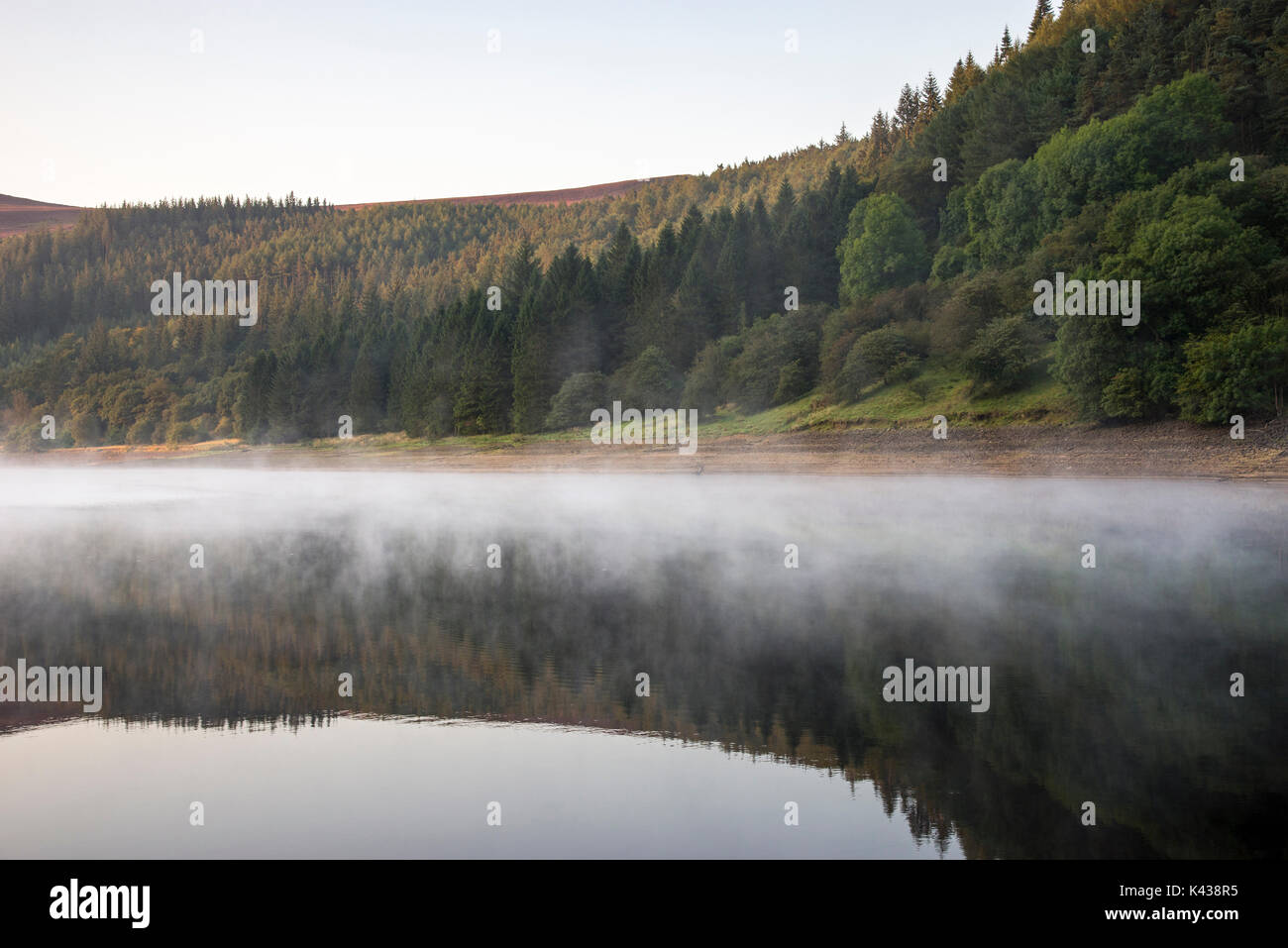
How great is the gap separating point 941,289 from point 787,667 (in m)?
76.4

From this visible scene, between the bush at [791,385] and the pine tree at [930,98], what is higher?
the pine tree at [930,98]

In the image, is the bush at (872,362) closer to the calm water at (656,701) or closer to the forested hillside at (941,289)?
the forested hillside at (941,289)

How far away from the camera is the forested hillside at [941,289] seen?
2153 inches

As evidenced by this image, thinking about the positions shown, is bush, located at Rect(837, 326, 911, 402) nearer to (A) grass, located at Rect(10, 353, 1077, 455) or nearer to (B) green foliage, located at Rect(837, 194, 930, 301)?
(A) grass, located at Rect(10, 353, 1077, 455)

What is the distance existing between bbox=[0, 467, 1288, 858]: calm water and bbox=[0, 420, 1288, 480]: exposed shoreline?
19578 mm

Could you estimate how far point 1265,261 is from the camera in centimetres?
5556

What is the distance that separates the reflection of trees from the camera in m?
9.88

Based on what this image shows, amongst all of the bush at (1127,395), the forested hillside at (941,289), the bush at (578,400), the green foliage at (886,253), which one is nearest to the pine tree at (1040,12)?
the forested hillside at (941,289)

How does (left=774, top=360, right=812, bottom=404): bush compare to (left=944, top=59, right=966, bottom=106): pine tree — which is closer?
(left=774, top=360, right=812, bottom=404): bush

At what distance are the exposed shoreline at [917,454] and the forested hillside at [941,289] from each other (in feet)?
6.93

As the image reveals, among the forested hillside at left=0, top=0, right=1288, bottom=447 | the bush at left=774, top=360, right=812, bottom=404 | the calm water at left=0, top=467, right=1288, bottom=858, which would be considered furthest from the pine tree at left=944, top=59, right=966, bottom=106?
the calm water at left=0, top=467, right=1288, bottom=858

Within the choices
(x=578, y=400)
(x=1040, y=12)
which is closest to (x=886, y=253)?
(x=578, y=400)
